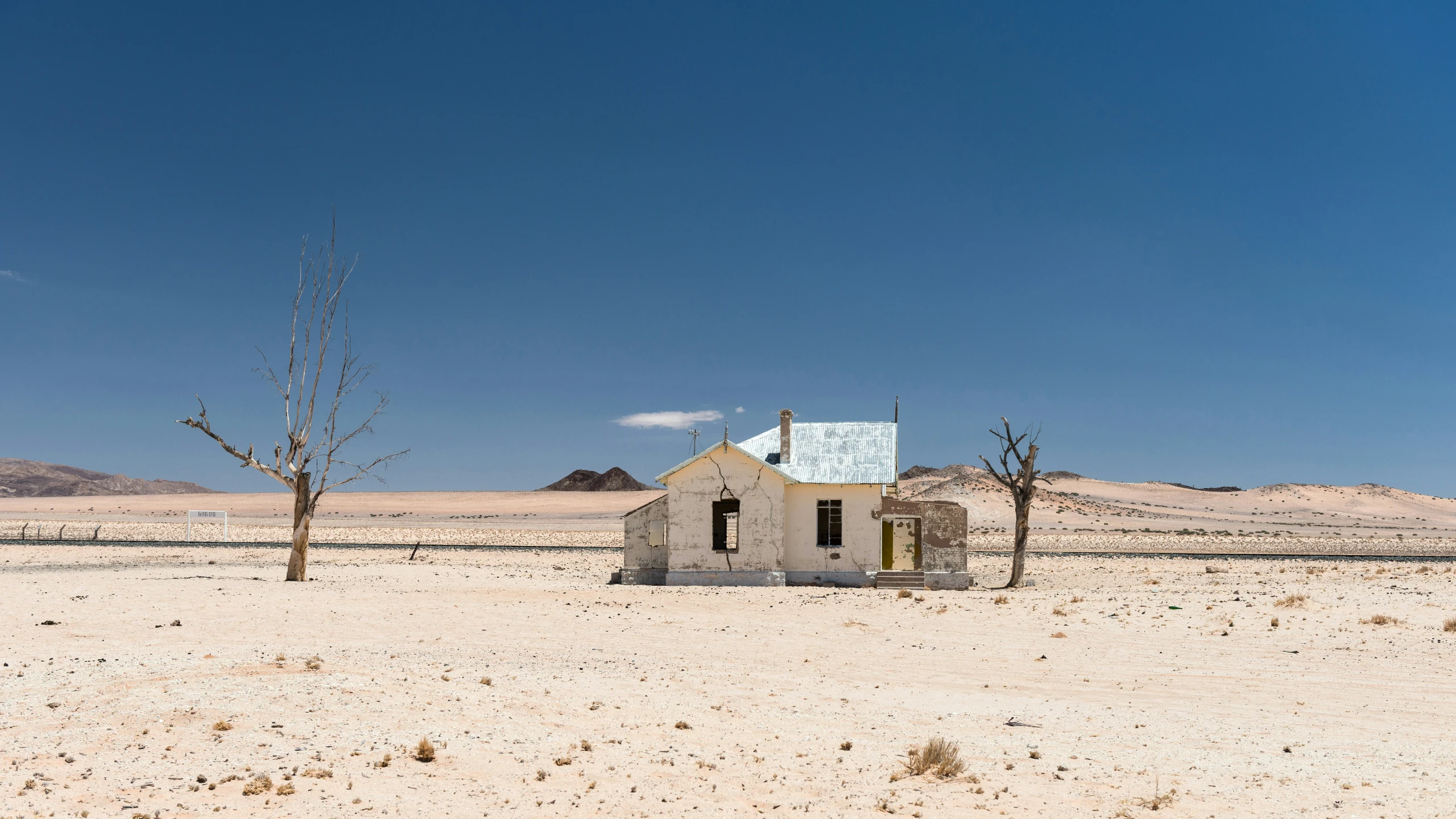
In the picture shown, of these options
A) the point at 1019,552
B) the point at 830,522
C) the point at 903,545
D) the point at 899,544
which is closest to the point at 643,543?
the point at 830,522

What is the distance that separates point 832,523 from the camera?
27203mm

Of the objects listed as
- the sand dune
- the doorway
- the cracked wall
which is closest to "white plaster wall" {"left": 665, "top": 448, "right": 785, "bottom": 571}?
the cracked wall

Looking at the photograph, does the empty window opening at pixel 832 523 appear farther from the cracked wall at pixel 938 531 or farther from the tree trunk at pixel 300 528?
the tree trunk at pixel 300 528

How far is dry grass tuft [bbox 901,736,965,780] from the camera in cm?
753

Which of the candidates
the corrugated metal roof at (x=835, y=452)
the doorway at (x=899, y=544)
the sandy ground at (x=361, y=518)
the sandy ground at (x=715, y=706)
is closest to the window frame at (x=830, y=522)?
the corrugated metal roof at (x=835, y=452)

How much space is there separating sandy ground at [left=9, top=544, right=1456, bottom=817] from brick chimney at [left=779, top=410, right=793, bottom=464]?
Result: 8.37 m

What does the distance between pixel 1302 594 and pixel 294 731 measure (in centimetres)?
2079

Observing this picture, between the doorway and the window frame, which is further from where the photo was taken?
the doorway

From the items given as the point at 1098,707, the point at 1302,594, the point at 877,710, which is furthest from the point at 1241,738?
the point at 1302,594

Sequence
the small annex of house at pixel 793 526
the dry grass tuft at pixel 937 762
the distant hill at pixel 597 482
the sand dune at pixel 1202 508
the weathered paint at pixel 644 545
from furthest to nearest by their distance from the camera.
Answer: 1. the distant hill at pixel 597 482
2. the sand dune at pixel 1202 508
3. the weathered paint at pixel 644 545
4. the small annex of house at pixel 793 526
5. the dry grass tuft at pixel 937 762

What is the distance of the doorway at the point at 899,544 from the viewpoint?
2938cm

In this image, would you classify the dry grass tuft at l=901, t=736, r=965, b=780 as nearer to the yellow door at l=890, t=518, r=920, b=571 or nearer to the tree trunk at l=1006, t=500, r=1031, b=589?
the tree trunk at l=1006, t=500, r=1031, b=589

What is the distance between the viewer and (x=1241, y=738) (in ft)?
29.6

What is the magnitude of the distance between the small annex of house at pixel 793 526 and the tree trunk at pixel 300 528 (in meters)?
8.75
